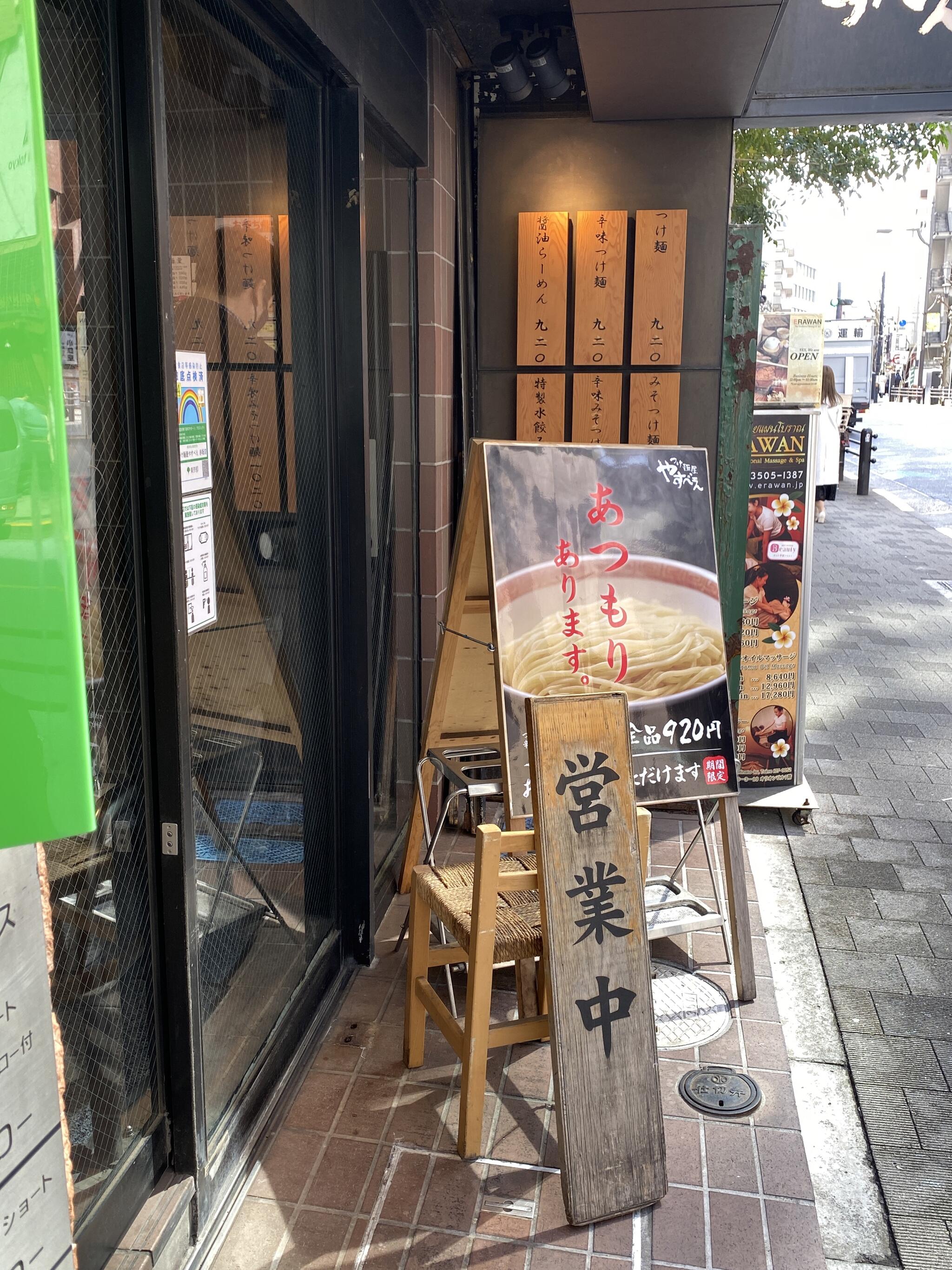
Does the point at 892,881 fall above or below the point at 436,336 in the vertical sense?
below

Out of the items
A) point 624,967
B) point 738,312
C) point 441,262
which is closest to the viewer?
point 624,967

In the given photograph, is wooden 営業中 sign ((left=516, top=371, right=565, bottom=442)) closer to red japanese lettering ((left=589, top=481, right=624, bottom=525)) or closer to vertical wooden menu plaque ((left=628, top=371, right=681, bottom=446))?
vertical wooden menu plaque ((left=628, top=371, right=681, bottom=446))

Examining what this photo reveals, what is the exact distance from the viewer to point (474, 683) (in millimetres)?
3715

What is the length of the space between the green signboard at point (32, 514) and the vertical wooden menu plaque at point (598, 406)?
410 centimetres

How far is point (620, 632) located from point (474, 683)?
2.13 feet

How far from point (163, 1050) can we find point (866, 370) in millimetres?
25314

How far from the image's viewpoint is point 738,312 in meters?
4.66

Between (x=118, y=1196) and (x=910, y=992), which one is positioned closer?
(x=118, y=1196)

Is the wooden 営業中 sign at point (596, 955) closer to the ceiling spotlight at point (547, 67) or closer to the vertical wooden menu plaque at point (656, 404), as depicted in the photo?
the vertical wooden menu plaque at point (656, 404)

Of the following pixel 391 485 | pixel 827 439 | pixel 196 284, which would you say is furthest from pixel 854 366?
pixel 196 284

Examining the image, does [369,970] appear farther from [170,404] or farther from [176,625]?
[170,404]

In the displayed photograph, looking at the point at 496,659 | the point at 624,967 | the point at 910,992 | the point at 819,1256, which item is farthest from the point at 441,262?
the point at 819,1256

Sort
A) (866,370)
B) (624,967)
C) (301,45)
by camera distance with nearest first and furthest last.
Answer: (624,967) → (301,45) → (866,370)

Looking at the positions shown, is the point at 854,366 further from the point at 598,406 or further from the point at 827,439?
the point at 598,406
